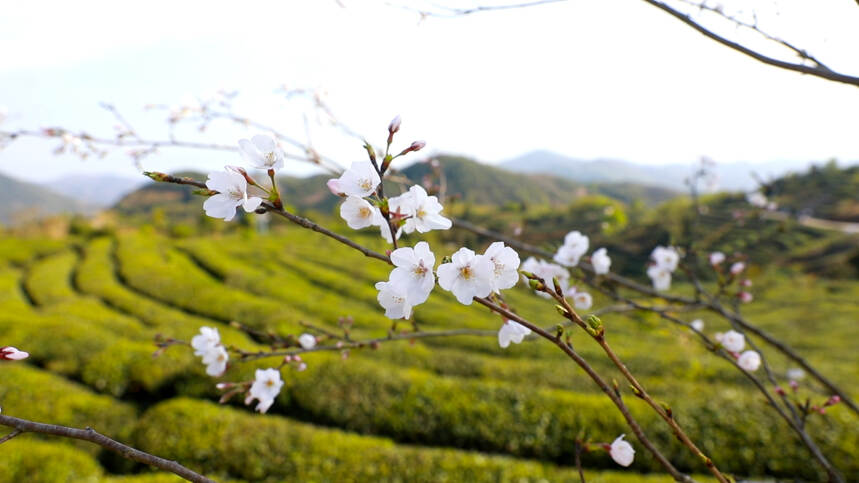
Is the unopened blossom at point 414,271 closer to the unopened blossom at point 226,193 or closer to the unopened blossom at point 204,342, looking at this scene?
the unopened blossom at point 226,193

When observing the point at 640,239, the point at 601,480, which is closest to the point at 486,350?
the point at 601,480

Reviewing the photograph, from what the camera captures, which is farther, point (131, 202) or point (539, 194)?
point (131, 202)

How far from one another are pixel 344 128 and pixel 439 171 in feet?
2.72

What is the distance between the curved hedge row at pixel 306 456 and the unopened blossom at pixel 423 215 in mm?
5550

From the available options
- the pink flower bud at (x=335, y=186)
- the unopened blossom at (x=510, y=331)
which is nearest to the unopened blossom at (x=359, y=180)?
the pink flower bud at (x=335, y=186)

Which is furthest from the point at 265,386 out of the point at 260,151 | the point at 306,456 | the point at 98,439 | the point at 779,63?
the point at 306,456

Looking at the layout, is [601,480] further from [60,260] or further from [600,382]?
[60,260]

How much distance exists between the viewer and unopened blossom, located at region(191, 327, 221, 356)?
2.16 m

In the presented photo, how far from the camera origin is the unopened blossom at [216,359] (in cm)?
212

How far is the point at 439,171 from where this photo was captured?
11.4ft

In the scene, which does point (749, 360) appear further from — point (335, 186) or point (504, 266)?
point (335, 186)

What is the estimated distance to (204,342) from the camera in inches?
86.9

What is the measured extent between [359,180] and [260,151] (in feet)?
0.76

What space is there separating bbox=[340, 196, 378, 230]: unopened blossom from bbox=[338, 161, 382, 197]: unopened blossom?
0.02 meters
